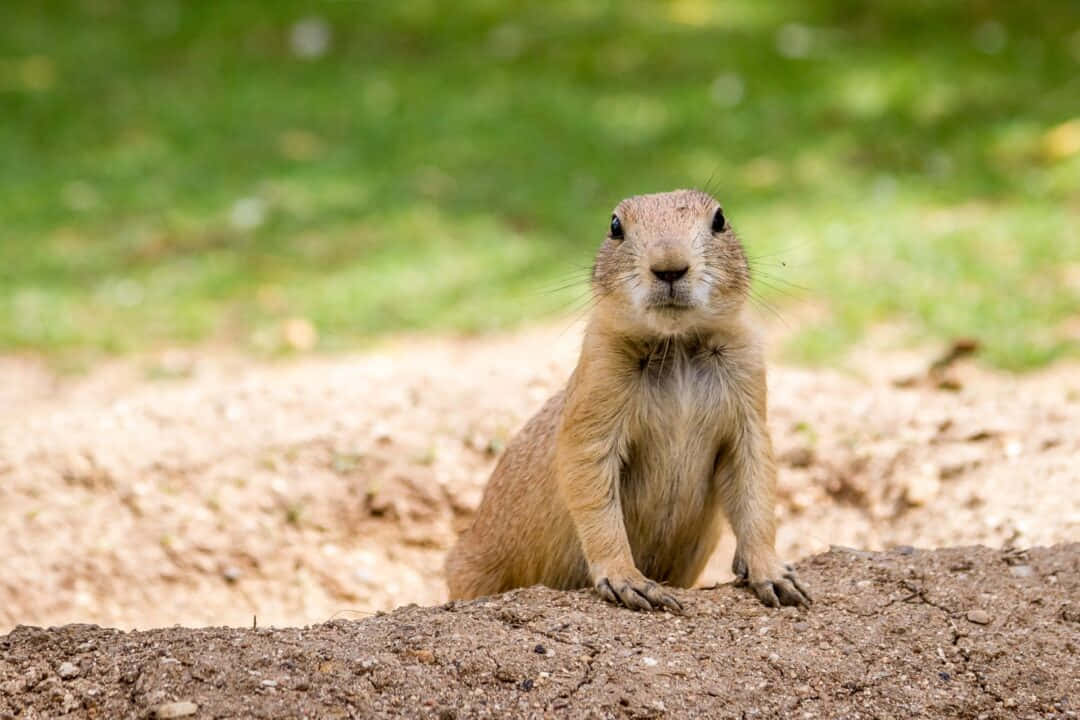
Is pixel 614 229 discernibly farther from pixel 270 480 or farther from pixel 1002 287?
pixel 1002 287

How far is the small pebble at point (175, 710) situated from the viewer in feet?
9.71

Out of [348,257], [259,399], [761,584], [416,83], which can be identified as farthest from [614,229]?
[416,83]

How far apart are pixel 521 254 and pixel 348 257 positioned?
1.06m

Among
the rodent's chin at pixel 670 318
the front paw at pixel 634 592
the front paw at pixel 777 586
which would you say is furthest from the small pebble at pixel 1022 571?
the rodent's chin at pixel 670 318

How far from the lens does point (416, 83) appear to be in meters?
11.3

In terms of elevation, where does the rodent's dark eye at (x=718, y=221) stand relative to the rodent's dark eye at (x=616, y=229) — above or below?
above

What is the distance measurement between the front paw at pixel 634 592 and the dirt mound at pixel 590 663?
42mm

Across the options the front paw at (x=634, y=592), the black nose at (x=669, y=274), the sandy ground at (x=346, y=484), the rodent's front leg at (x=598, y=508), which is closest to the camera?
the black nose at (x=669, y=274)

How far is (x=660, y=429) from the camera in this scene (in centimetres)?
385

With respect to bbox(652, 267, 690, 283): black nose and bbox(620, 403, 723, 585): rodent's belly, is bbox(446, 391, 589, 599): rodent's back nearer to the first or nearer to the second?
bbox(620, 403, 723, 585): rodent's belly

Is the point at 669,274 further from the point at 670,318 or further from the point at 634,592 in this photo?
the point at 634,592

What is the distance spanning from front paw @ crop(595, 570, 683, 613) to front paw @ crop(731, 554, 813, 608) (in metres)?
0.25

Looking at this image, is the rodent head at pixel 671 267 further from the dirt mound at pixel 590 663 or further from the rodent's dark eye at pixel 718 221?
the dirt mound at pixel 590 663

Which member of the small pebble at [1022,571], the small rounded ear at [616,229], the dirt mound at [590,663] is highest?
the small rounded ear at [616,229]
